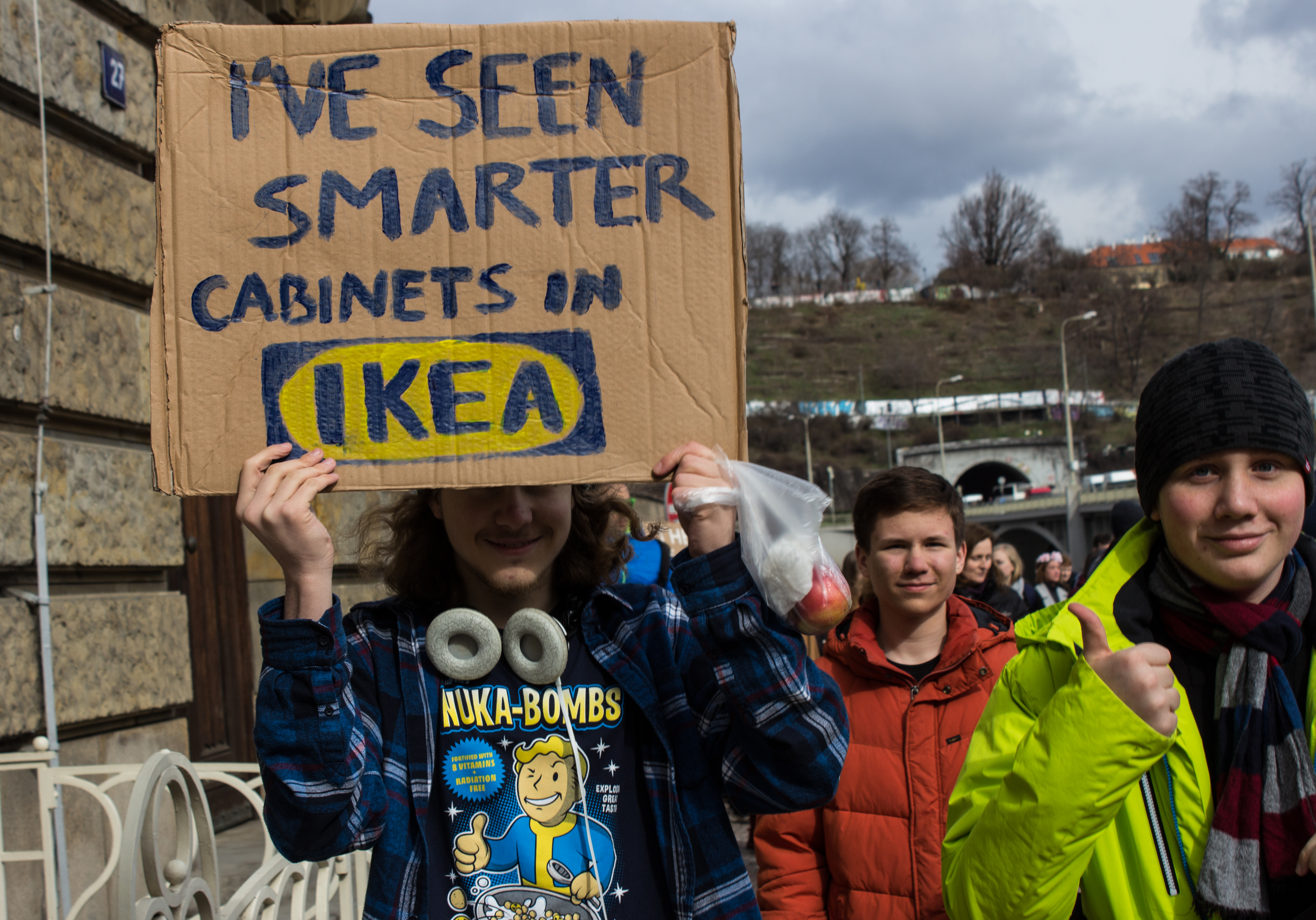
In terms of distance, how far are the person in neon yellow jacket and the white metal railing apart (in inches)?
41.7

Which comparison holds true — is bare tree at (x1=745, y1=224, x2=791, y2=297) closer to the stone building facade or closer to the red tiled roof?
the red tiled roof

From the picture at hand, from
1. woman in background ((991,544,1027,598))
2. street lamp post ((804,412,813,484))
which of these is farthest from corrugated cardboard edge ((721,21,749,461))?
street lamp post ((804,412,813,484))

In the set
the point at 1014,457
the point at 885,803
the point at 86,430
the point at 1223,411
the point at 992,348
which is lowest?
the point at 885,803

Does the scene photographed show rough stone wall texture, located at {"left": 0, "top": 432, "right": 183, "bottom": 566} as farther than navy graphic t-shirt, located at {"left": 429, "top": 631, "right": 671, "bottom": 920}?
Yes

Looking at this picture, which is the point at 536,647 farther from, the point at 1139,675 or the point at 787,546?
the point at 1139,675

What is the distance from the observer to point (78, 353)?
401 cm

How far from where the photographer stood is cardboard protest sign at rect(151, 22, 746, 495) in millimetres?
1636

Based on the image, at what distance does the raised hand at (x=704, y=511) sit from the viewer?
1525mm

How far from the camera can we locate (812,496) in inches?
58.9

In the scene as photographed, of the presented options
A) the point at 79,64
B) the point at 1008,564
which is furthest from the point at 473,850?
the point at 1008,564

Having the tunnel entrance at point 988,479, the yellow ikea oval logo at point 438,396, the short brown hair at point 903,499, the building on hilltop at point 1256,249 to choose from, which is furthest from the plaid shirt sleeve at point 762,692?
the building on hilltop at point 1256,249

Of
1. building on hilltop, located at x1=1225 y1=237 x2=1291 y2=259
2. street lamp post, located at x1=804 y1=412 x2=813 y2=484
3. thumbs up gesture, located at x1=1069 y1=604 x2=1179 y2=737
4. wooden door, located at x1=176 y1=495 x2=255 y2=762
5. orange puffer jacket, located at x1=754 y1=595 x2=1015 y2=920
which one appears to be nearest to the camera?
thumbs up gesture, located at x1=1069 y1=604 x2=1179 y2=737

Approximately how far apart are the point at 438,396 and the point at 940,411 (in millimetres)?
79546

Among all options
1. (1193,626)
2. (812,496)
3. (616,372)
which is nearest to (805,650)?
(812,496)
